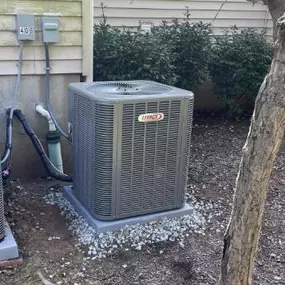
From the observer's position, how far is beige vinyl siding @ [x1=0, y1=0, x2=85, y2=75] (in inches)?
136

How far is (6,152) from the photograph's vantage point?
351cm

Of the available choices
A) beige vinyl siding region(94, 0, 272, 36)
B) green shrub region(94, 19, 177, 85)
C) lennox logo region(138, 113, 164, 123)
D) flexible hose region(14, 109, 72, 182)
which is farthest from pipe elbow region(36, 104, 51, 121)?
beige vinyl siding region(94, 0, 272, 36)

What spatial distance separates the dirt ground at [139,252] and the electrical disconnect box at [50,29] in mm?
1211

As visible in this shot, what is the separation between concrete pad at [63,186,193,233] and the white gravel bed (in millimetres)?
26

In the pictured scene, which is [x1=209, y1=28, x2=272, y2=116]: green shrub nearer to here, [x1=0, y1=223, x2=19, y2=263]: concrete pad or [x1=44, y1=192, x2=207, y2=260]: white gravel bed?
[x1=44, y1=192, x2=207, y2=260]: white gravel bed

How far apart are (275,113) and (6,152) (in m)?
2.31

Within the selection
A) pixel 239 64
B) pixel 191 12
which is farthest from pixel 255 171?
pixel 191 12

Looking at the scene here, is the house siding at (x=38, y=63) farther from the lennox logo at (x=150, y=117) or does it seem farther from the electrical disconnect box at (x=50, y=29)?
the lennox logo at (x=150, y=117)

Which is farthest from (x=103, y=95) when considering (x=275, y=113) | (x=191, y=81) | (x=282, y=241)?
(x=191, y=81)

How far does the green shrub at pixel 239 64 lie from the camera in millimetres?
5211

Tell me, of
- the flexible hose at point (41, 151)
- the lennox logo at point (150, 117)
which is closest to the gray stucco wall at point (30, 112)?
the flexible hose at point (41, 151)

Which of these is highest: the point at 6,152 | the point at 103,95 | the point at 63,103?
the point at 103,95

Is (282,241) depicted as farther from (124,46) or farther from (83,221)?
(124,46)

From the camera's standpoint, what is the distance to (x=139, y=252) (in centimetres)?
→ 288
